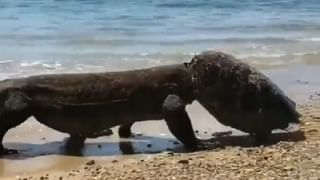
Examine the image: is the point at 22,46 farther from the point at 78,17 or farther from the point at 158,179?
the point at 158,179

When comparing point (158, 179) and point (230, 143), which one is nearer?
point (158, 179)

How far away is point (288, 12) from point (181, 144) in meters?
17.0

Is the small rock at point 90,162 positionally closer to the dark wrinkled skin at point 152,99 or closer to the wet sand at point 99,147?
the wet sand at point 99,147

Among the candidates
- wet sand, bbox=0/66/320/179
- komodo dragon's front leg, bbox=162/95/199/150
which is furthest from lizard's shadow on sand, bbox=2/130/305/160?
komodo dragon's front leg, bbox=162/95/199/150

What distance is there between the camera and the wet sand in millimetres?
6258

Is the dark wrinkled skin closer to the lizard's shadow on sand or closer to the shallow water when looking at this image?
the lizard's shadow on sand

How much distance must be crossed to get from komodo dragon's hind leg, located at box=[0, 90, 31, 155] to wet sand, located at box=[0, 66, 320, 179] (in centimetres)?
23

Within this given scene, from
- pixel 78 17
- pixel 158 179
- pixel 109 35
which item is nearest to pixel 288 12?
pixel 78 17

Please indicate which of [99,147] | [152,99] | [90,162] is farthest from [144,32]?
[90,162]

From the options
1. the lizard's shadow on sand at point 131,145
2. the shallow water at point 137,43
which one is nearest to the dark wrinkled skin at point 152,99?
the lizard's shadow on sand at point 131,145

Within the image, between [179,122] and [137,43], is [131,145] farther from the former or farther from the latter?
[137,43]

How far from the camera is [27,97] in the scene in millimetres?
6918

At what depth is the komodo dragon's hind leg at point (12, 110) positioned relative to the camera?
685 centimetres

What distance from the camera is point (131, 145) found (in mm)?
7039
